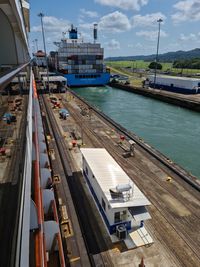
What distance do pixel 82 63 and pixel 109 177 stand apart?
58710 millimetres

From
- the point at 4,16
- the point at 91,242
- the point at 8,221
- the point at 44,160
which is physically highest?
the point at 4,16

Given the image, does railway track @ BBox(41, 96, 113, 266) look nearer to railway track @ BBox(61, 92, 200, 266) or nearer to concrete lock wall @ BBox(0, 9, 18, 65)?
railway track @ BBox(61, 92, 200, 266)

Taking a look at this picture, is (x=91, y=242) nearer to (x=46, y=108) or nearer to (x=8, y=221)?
(x=8, y=221)

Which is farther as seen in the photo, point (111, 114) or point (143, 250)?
point (111, 114)

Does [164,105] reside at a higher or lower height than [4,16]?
lower

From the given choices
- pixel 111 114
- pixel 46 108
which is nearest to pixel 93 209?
pixel 46 108

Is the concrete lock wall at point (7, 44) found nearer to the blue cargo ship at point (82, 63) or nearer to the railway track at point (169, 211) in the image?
the railway track at point (169, 211)

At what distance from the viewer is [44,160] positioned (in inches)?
441

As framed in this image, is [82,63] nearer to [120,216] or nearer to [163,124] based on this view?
[163,124]

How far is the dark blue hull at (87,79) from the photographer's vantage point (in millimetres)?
60938

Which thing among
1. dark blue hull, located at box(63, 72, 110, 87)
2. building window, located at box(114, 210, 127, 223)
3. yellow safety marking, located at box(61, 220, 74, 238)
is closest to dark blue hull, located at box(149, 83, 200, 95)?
dark blue hull, located at box(63, 72, 110, 87)

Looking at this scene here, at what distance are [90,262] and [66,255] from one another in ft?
3.03

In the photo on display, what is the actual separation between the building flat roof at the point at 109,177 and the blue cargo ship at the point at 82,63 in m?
53.1

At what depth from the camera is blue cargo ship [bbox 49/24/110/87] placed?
61688 millimetres
